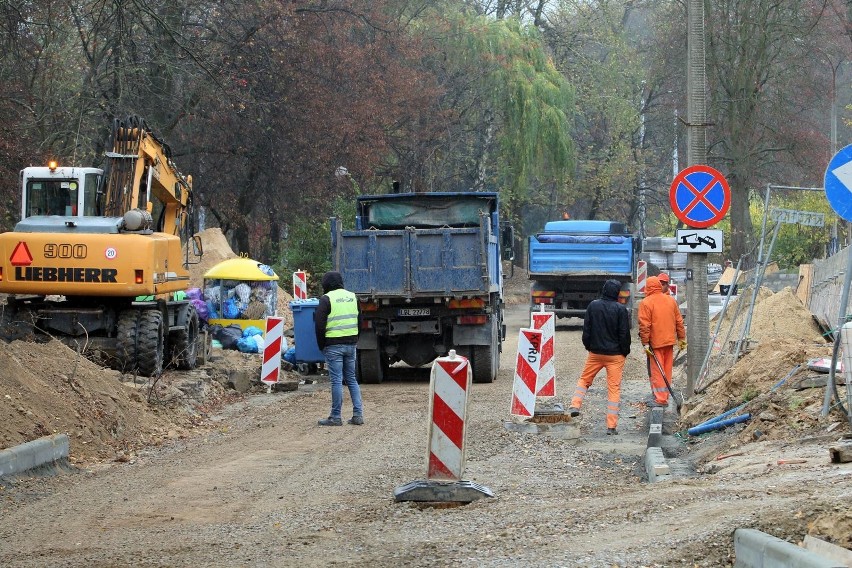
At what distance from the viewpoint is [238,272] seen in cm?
2397

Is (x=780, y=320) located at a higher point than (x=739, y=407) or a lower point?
higher

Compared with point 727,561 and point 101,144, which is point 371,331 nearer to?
point 101,144

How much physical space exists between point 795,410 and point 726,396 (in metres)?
2.73

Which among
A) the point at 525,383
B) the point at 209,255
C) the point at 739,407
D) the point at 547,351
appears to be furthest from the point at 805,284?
the point at 209,255

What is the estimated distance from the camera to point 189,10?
26328 mm

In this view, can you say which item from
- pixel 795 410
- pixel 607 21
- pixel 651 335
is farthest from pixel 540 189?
pixel 795 410

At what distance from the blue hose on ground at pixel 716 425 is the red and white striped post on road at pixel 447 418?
457 cm

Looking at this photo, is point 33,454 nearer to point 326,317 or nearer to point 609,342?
point 326,317

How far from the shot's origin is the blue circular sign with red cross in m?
15.2

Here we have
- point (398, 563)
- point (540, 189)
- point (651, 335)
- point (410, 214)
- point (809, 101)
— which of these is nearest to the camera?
point (398, 563)

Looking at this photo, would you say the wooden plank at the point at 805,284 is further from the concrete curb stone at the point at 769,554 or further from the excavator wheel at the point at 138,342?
the concrete curb stone at the point at 769,554

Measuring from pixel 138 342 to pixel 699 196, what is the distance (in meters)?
8.28

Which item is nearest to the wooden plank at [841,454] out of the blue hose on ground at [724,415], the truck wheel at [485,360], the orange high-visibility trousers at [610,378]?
the blue hose on ground at [724,415]

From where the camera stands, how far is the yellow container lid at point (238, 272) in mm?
23902
